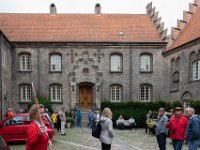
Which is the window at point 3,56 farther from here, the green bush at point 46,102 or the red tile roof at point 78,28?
the green bush at point 46,102

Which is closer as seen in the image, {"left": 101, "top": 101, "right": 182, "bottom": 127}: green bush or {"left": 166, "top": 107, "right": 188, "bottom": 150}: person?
{"left": 166, "top": 107, "right": 188, "bottom": 150}: person

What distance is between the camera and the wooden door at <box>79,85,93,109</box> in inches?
1296

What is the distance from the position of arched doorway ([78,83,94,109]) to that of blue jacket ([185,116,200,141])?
2382cm

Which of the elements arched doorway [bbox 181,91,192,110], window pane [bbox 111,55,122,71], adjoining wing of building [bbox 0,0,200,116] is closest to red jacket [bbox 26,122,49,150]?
arched doorway [bbox 181,91,192,110]

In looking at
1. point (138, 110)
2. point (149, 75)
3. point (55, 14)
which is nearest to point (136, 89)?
point (149, 75)

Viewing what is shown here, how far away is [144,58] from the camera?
33094 mm

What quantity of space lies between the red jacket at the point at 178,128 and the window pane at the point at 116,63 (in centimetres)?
2286

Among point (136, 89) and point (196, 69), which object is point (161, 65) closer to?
point (136, 89)

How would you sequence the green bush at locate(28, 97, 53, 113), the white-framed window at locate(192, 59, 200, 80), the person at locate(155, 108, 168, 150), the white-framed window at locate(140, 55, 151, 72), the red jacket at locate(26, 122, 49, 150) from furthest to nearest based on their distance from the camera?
1. the white-framed window at locate(140, 55, 151, 72)
2. the green bush at locate(28, 97, 53, 113)
3. the white-framed window at locate(192, 59, 200, 80)
4. the person at locate(155, 108, 168, 150)
5. the red jacket at locate(26, 122, 49, 150)

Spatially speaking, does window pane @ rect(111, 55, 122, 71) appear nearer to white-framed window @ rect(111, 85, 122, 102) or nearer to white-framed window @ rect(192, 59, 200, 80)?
white-framed window @ rect(111, 85, 122, 102)

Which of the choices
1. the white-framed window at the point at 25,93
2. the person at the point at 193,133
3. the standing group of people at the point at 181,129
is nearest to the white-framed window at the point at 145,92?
the white-framed window at the point at 25,93

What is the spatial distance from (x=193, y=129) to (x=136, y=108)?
21393 mm

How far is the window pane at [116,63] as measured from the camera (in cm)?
3294

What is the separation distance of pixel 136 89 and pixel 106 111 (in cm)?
2424
